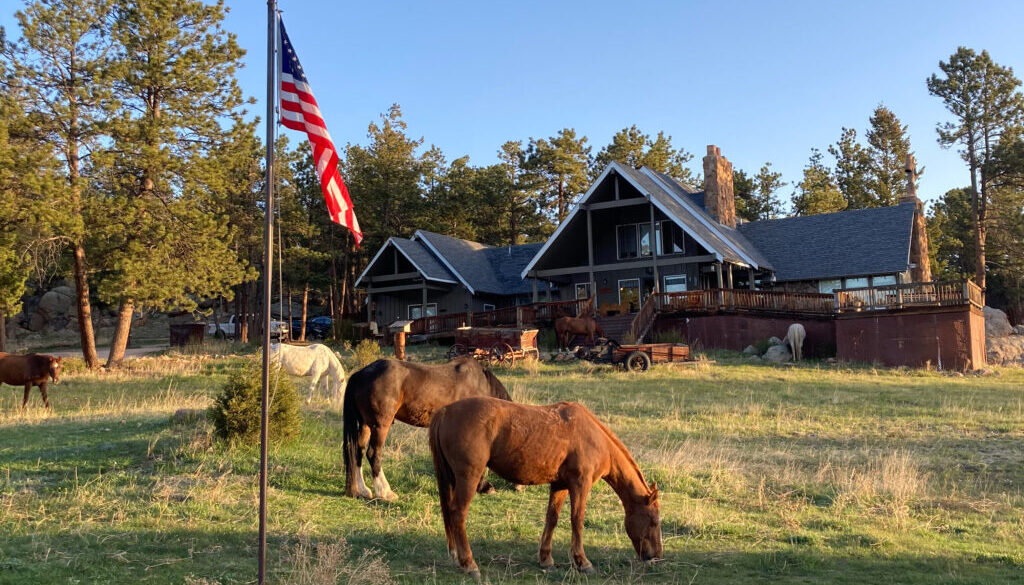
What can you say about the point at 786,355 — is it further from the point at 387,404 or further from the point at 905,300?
the point at 387,404

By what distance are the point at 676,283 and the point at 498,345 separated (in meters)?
14.0

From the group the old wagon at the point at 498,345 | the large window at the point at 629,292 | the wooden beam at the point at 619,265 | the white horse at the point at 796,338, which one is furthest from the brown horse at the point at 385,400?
the large window at the point at 629,292

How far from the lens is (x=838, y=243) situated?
37.7 metres

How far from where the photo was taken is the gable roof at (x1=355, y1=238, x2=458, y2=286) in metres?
40.1

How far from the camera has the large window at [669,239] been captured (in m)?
37.2

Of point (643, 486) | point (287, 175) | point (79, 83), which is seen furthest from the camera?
point (287, 175)

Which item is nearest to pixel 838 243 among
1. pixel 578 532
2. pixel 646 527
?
pixel 646 527

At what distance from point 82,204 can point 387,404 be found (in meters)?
22.7

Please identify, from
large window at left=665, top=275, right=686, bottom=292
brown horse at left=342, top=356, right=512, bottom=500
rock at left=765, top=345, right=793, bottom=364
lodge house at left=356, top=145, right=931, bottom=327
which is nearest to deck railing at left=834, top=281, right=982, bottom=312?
rock at left=765, top=345, right=793, bottom=364

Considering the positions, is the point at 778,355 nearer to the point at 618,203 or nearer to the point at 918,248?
the point at 618,203

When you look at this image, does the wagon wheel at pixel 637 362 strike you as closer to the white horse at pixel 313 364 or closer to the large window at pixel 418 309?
the white horse at pixel 313 364

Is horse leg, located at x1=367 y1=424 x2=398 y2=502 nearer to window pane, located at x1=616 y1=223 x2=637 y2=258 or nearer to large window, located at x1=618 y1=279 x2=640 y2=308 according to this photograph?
large window, located at x1=618 y1=279 x2=640 y2=308

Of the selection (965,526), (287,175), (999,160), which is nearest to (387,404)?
(965,526)

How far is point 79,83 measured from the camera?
27734 millimetres
